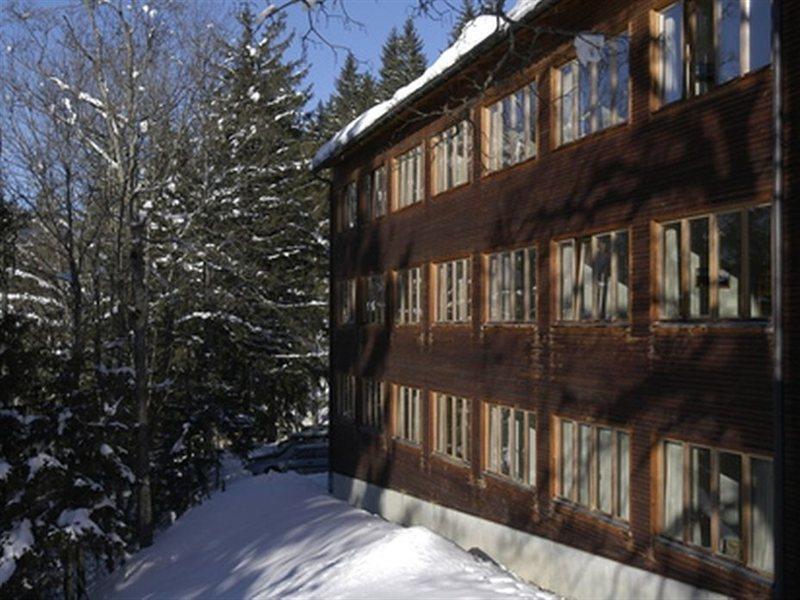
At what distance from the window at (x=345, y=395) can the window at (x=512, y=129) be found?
10.2 meters

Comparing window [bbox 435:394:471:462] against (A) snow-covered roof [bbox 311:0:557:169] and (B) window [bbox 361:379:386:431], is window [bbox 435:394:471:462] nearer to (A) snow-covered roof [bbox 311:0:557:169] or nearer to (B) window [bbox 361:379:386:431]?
(B) window [bbox 361:379:386:431]

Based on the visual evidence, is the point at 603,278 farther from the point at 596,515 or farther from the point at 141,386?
the point at 141,386

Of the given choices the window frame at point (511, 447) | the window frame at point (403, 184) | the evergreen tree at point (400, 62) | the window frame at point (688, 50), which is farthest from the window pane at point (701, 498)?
the evergreen tree at point (400, 62)

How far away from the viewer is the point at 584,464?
13.3 meters

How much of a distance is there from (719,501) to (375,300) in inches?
564

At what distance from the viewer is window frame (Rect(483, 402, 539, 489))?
48.8 feet

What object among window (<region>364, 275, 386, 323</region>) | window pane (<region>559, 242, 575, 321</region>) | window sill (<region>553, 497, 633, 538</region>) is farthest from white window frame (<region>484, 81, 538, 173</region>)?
window (<region>364, 275, 386, 323</region>)

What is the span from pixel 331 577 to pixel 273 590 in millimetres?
1177

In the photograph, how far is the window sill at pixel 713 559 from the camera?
31.4 ft

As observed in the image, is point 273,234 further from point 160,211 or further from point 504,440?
point 504,440

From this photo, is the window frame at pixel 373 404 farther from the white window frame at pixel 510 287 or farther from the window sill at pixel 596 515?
the window sill at pixel 596 515

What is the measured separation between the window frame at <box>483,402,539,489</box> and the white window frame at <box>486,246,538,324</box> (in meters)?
1.55

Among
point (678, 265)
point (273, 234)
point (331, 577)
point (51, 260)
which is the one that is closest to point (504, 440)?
point (331, 577)

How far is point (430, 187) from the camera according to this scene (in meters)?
19.7
